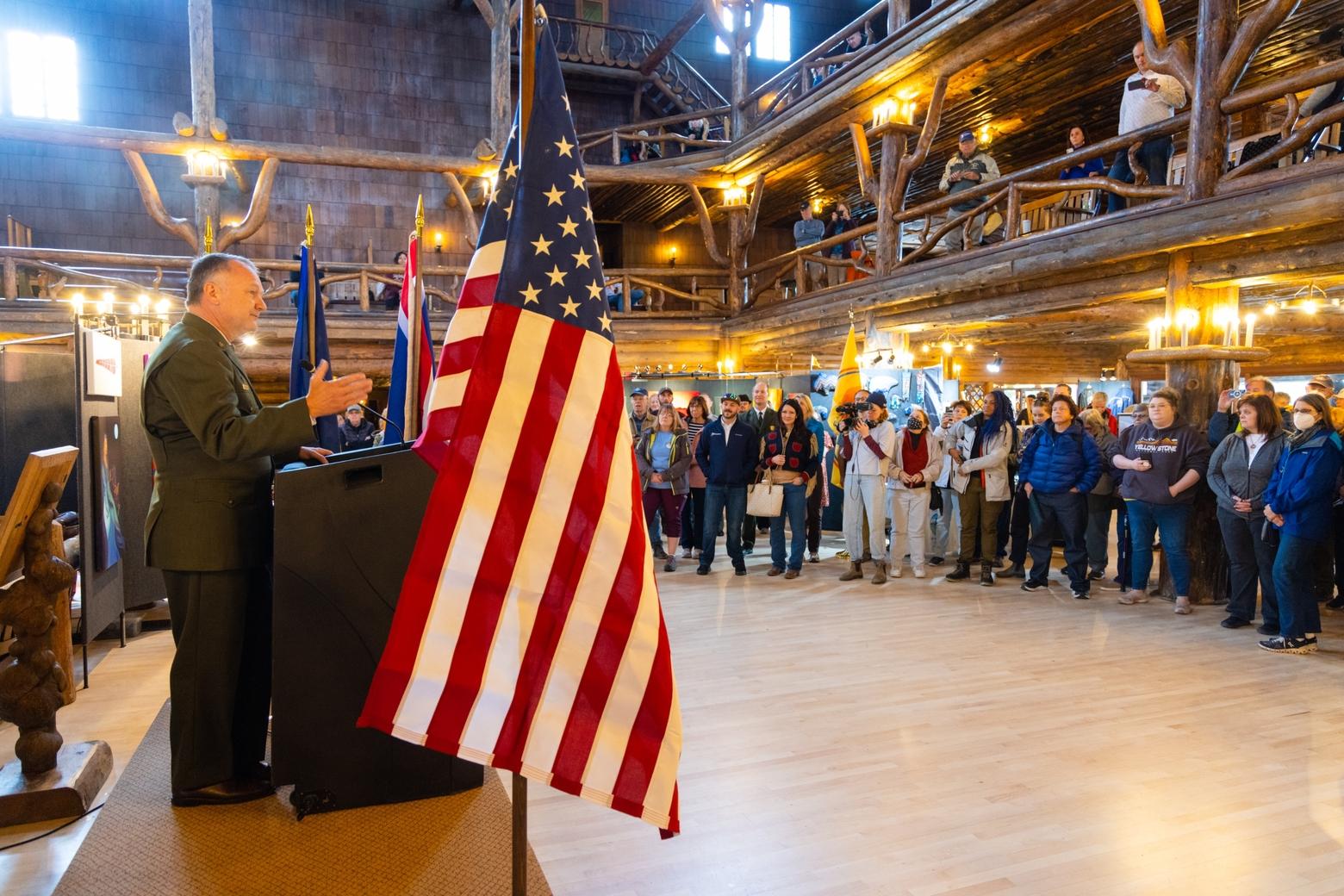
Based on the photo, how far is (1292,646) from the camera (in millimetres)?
4938

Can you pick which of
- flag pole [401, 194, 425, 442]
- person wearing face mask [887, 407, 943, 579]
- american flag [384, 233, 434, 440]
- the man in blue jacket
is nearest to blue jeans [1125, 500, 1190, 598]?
person wearing face mask [887, 407, 943, 579]

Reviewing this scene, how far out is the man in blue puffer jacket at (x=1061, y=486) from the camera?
6445mm

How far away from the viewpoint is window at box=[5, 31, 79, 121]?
13.5 metres

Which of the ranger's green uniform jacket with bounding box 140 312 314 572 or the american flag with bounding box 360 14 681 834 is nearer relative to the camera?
the american flag with bounding box 360 14 681 834

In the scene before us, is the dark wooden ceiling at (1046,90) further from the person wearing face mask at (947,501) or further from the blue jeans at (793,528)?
the blue jeans at (793,528)

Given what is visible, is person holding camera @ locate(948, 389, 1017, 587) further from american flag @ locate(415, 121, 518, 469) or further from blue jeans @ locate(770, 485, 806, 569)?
american flag @ locate(415, 121, 518, 469)

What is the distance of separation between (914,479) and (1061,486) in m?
1.13

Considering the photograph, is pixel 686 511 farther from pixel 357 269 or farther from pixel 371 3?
pixel 371 3

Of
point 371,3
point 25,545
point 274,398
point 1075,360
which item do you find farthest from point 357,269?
point 1075,360

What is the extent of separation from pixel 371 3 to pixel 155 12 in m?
3.63

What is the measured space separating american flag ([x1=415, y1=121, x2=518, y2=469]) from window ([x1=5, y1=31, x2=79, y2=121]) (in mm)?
16488

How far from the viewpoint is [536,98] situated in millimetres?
1604

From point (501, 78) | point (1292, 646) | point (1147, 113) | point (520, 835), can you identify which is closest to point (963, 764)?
point (520, 835)

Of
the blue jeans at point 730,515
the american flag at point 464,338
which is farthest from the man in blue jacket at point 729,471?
the american flag at point 464,338
